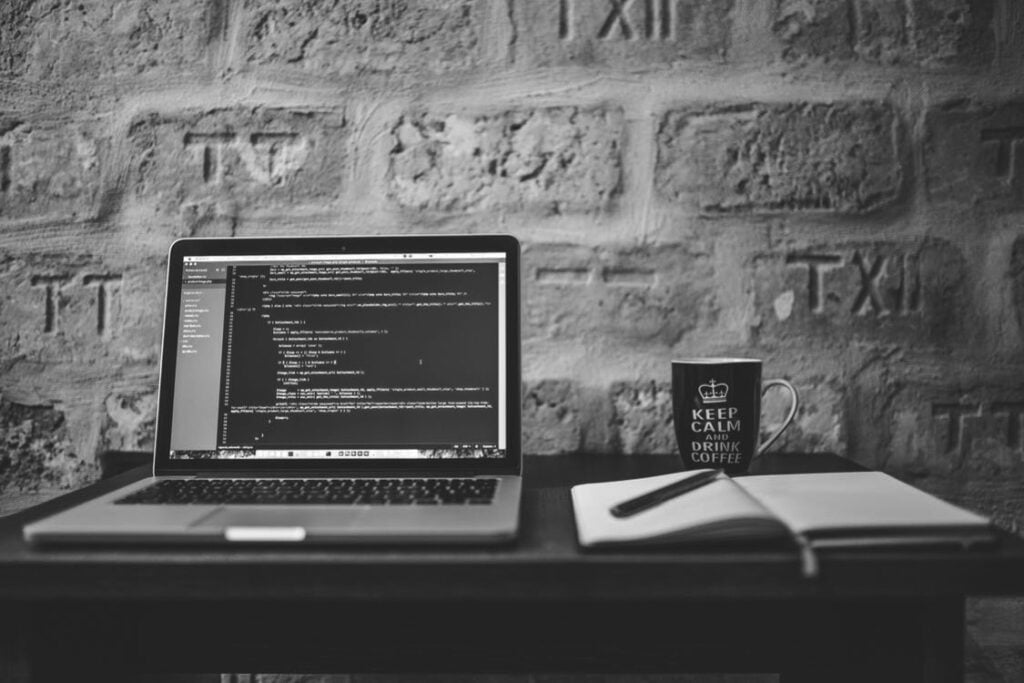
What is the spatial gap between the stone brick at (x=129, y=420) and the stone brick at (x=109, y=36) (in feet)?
1.55

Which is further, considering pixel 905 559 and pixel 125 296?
pixel 125 296

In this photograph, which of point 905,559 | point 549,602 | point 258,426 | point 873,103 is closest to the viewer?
point 905,559

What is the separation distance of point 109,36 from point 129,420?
569 millimetres

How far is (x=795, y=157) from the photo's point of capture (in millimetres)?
1095

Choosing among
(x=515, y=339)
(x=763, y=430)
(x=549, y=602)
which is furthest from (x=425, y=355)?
(x=763, y=430)

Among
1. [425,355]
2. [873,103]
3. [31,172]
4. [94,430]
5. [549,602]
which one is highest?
[873,103]

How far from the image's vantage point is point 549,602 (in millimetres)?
712

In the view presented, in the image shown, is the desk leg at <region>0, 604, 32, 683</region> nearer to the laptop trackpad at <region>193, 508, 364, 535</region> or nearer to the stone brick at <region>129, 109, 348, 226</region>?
the laptop trackpad at <region>193, 508, 364, 535</region>

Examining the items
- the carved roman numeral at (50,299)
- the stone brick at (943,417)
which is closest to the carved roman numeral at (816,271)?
the stone brick at (943,417)

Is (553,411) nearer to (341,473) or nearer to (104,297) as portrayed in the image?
(341,473)

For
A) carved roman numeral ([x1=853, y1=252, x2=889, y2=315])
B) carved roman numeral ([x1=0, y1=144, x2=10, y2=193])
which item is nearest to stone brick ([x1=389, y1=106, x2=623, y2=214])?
carved roman numeral ([x1=853, y1=252, x2=889, y2=315])

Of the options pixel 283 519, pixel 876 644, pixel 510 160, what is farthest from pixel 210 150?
pixel 876 644

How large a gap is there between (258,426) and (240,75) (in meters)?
0.54

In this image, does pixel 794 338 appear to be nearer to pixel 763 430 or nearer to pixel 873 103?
pixel 763 430
